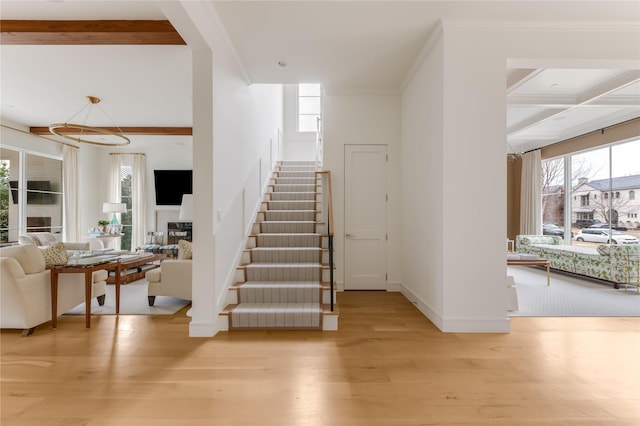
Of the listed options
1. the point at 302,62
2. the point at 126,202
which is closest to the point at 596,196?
the point at 302,62

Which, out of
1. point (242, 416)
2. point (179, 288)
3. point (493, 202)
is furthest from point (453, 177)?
point (179, 288)

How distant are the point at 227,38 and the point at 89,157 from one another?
7.97m

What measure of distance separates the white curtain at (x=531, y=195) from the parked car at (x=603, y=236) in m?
1.16

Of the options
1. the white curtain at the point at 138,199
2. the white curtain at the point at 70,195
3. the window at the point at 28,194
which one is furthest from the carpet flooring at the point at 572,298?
the white curtain at the point at 70,195

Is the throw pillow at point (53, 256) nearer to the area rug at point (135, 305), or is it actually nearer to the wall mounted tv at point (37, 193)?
the area rug at point (135, 305)

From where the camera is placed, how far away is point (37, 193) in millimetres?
7863

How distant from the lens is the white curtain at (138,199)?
935 centimetres

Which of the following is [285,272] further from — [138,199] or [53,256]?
[138,199]

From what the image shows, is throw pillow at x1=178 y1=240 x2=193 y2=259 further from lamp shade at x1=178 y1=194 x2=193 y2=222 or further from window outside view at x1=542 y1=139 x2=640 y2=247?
window outside view at x1=542 y1=139 x2=640 y2=247

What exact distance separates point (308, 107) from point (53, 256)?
7.25m

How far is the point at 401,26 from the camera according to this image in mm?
3484

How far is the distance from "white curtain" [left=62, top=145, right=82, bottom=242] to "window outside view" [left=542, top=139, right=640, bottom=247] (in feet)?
42.2

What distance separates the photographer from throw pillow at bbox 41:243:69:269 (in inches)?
146

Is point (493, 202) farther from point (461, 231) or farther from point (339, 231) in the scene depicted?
point (339, 231)
